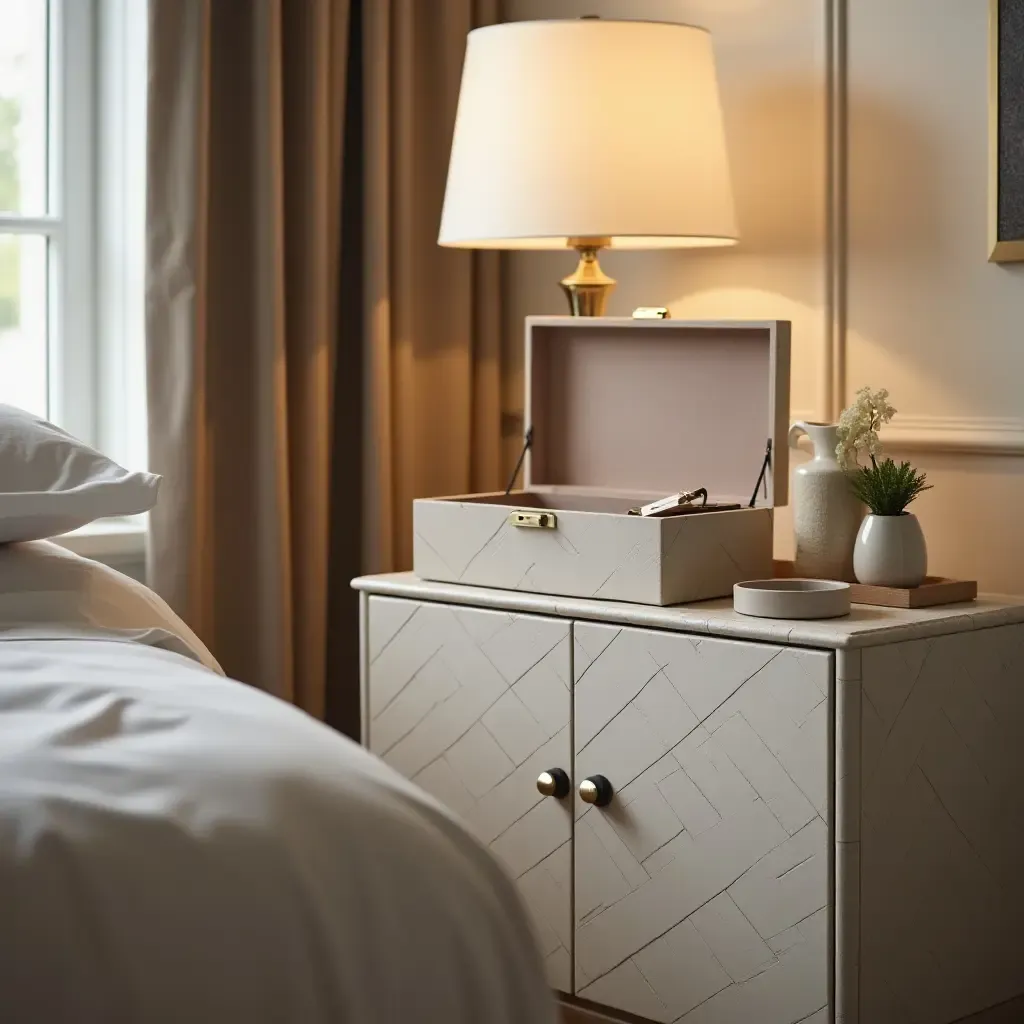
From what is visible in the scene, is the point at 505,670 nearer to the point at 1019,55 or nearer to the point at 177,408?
the point at 177,408

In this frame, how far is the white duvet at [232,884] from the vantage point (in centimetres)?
89

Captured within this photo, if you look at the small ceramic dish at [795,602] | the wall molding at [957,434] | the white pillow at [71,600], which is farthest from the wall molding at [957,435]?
the white pillow at [71,600]

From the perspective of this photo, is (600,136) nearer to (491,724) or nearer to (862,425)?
(862,425)

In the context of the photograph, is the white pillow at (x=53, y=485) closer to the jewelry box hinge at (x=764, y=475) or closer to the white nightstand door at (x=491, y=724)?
the white nightstand door at (x=491, y=724)

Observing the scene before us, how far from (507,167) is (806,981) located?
113 cm

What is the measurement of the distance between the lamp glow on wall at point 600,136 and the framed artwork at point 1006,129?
355 millimetres

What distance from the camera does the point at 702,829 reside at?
1.88m

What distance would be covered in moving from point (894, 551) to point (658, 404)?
0.47 meters

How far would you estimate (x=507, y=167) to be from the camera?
7.08ft

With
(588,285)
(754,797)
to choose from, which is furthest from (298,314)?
(754,797)

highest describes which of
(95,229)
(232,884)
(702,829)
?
(95,229)

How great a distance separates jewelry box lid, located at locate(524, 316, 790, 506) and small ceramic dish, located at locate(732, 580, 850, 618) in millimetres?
227

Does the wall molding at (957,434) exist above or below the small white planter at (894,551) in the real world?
above

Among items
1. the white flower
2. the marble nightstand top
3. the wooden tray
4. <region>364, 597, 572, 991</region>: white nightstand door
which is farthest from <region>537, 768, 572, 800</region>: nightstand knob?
the white flower
